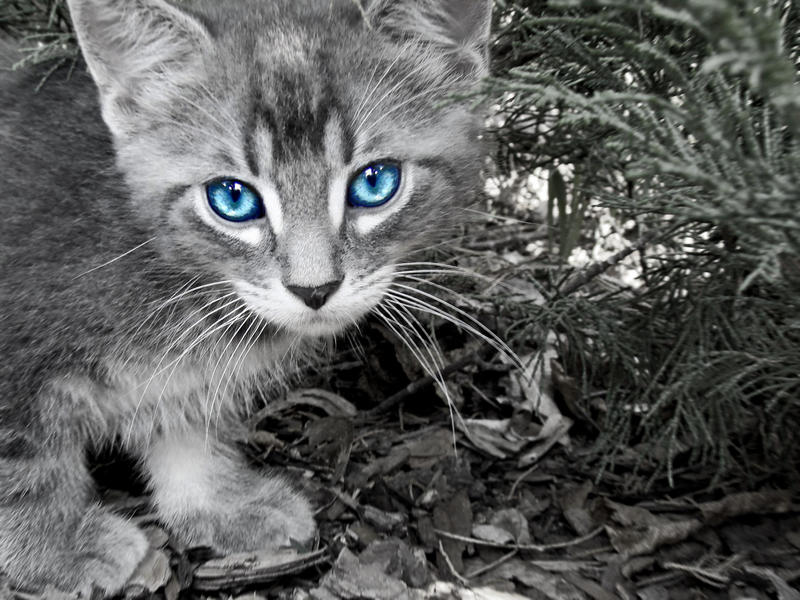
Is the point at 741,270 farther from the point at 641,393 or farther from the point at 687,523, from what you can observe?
the point at 687,523

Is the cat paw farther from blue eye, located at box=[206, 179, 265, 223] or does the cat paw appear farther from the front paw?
blue eye, located at box=[206, 179, 265, 223]

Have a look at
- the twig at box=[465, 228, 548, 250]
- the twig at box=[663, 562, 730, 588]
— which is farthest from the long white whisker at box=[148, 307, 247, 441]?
the twig at box=[465, 228, 548, 250]

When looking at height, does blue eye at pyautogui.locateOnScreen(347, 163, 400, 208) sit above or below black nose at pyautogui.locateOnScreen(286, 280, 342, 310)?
above

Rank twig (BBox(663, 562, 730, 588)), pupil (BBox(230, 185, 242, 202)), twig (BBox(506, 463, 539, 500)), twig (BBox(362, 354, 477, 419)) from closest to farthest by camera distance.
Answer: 1. pupil (BBox(230, 185, 242, 202))
2. twig (BBox(663, 562, 730, 588))
3. twig (BBox(506, 463, 539, 500))
4. twig (BBox(362, 354, 477, 419))

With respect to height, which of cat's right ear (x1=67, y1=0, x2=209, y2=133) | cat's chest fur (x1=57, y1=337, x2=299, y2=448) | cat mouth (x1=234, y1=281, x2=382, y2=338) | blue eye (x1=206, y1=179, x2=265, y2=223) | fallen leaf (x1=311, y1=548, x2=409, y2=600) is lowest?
fallen leaf (x1=311, y1=548, x2=409, y2=600)

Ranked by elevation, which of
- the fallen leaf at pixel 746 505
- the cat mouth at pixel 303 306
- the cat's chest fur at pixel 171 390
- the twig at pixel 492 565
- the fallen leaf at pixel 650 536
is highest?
the cat mouth at pixel 303 306

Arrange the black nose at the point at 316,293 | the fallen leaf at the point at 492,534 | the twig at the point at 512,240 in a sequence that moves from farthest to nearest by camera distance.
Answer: the twig at the point at 512,240 → the fallen leaf at the point at 492,534 → the black nose at the point at 316,293

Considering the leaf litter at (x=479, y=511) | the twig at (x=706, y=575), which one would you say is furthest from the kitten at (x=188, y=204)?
the twig at (x=706, y=575)

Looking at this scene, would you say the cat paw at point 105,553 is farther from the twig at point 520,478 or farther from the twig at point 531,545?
the twig at point 520,478
